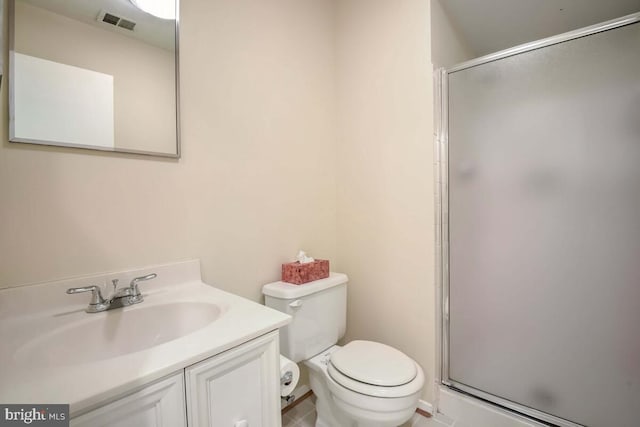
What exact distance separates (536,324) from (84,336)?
5.45 ft

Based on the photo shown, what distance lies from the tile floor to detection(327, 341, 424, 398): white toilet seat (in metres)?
0.43

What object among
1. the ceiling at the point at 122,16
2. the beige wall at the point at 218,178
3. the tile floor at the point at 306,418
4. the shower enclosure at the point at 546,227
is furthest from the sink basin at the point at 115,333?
the shower enclosure at the point at 546,227

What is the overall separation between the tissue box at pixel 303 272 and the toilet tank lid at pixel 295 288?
0.02 m

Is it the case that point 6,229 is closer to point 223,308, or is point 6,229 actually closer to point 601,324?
point 223,308

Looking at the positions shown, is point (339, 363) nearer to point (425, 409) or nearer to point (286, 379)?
point (286, 379)

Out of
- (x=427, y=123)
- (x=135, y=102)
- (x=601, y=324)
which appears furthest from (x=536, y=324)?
(x=135, y=102)

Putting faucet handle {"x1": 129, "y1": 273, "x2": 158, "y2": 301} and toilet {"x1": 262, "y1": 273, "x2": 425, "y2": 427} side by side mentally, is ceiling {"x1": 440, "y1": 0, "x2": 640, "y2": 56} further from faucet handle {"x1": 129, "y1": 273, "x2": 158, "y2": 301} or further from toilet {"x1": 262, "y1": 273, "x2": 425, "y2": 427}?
faucet handle {"x1": 129, "y1": 273, "x2": 158, "y2": 301}

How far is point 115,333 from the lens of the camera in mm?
875

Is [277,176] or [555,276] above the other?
[277,176]

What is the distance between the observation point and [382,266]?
5.26 ft

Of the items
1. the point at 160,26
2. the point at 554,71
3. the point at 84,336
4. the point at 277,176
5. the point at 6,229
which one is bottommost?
the point at 84,336

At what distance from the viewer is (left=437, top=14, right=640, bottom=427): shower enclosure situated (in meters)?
1.04

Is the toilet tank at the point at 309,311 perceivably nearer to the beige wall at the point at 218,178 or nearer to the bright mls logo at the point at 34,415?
→ the beige wall at the point at 218,178

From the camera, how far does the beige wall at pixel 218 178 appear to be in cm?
87
